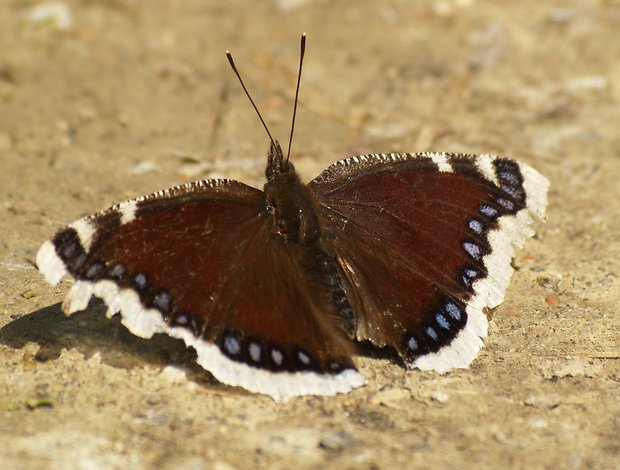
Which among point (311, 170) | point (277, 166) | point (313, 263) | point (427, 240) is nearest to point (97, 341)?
point (313, 263)

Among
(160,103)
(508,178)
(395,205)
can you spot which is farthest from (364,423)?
(160,103)

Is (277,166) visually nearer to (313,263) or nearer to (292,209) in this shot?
(292,209)

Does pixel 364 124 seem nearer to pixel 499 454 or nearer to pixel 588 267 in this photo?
pixel 588 267

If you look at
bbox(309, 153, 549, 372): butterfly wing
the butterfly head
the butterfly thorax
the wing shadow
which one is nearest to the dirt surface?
the wing shadow

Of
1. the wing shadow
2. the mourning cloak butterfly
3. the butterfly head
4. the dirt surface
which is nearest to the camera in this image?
the dirt surface

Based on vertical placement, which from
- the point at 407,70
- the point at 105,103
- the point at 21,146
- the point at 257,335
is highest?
the point at 407,70

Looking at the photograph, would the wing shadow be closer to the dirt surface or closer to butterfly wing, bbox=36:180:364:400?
the dirt surface

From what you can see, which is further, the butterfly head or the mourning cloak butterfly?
the butterfly head
